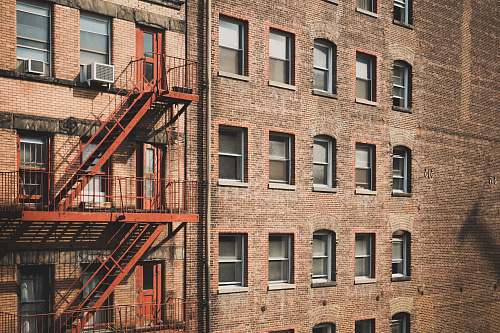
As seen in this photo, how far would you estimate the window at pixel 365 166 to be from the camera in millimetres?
31328

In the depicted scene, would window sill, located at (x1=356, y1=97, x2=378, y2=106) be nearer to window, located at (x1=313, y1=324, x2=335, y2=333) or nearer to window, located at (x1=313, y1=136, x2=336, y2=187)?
window, located at (x1=313, y1=136, x2=336, y2=187)

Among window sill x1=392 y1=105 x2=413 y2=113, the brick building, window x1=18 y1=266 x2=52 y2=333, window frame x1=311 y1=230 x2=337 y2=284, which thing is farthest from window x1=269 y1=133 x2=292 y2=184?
window x1=18 y1=266 x2=52 y2=333

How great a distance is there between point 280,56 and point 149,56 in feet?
18.5

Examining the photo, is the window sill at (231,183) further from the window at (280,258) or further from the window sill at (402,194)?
the window sill at (402,194)

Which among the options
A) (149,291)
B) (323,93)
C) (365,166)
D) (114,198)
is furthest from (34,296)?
(365,166)

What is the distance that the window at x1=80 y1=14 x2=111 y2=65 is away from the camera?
2275cm

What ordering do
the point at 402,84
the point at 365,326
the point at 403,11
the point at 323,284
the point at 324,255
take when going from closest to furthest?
1. the point at 323,284
2. the point at 324,255
3. the point at 365,326
4. the point at 402,84
5. the point at 403,11

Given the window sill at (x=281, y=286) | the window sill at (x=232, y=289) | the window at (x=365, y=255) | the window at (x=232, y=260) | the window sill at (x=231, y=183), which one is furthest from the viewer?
the window at (x=365, y=255)

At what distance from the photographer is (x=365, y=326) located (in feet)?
103

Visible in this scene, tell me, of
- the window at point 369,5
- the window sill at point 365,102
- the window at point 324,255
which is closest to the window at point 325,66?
the window sill at point 365,102

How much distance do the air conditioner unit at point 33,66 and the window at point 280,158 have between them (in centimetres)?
900

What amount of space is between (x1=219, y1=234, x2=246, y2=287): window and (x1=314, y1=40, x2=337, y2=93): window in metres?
6.60

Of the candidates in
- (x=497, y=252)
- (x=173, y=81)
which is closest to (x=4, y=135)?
(x=173, y=81)

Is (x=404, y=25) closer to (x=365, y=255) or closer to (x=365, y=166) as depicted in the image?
(x=365, y=166)
